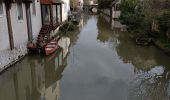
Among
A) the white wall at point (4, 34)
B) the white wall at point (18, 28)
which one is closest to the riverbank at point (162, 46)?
the white wall at point (18, 28)

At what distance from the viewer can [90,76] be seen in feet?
46.7

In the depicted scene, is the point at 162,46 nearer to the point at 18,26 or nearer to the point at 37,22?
the point at 37,22

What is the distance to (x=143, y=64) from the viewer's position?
1728cm

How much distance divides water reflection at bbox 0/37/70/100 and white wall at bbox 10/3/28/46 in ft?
5.56

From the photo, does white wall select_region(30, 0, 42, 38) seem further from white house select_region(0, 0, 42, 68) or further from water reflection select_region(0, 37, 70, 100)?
water reflection select_region(0, 37, 70, 100)

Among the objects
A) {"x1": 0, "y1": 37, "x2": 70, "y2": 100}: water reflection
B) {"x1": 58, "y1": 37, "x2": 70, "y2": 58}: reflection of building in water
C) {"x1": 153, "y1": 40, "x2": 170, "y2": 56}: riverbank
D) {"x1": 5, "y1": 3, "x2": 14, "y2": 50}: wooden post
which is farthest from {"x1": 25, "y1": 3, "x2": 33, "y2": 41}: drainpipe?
{"x1": 153, "y1": 40, "x2": 170, "y2": 56}: riverbank

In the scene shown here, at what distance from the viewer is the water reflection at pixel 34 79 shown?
11.7 m

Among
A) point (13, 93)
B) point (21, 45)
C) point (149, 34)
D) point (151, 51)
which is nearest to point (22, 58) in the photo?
point (21, 45)

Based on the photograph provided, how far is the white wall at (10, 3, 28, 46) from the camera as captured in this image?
56.3 feet

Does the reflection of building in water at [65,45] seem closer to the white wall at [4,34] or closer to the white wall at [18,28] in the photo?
the white wall at [18,28]

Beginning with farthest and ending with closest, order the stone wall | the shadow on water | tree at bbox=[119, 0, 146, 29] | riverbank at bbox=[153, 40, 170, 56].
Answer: tree at bbox=[119, 0, 146, 29] < riverbank at bbox=[153, 40, 170, 56] < the stone wall < the shadow on water

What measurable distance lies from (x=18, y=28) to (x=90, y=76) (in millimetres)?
7459

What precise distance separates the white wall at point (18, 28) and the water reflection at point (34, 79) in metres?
1.69

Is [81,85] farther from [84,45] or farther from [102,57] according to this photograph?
[84,45]
